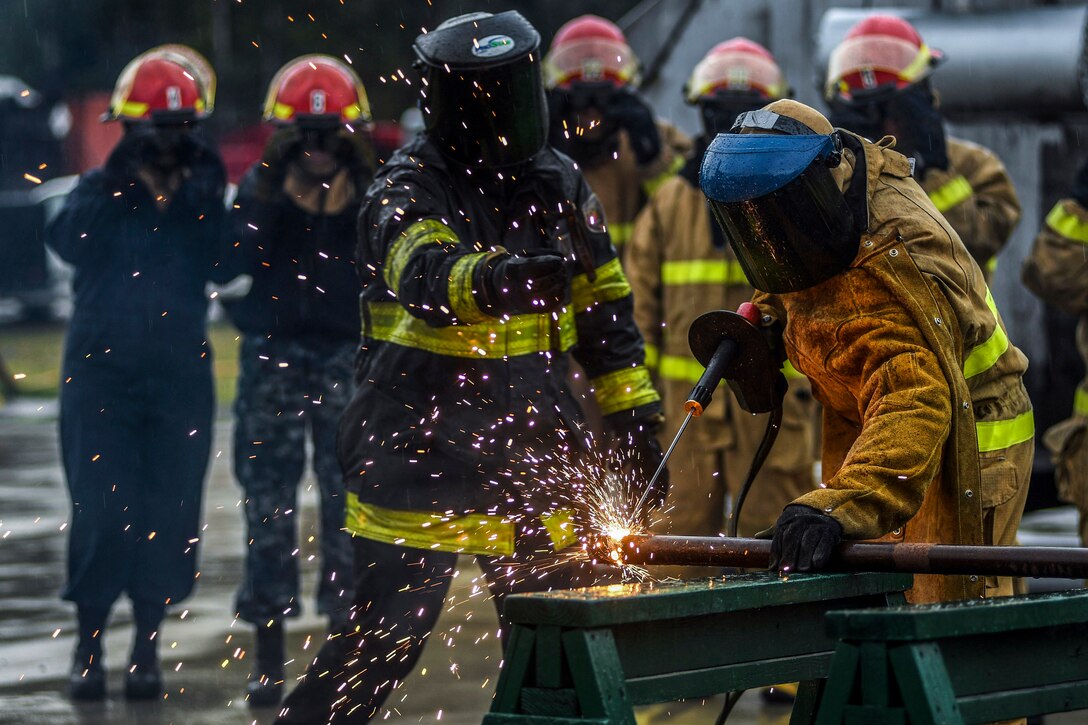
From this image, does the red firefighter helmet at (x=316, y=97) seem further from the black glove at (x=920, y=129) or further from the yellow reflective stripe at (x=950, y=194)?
the yellow reflective stripe at (x=950, y=194)

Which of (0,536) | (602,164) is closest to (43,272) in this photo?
(0,536)

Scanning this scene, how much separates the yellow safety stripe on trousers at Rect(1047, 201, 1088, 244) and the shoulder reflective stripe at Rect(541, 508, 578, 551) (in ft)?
8.43

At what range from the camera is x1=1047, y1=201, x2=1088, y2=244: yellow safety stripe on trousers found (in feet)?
20.5

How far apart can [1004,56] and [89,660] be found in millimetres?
4214

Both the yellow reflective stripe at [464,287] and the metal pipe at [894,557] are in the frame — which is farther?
the yellow reflective stripe at [464,287]

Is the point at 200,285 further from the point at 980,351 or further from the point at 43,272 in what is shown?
the point at 43,272

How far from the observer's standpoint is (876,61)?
6.65 meters

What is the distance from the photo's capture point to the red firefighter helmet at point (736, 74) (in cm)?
710

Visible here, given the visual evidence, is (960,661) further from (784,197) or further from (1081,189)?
(1081,189)

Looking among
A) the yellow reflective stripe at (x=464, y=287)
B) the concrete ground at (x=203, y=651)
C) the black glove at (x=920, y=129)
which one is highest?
the yellow reflective stripe at (x=464, y=287)

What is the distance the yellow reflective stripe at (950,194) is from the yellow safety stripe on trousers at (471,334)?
2.25 metres

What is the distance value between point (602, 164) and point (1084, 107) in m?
1.94

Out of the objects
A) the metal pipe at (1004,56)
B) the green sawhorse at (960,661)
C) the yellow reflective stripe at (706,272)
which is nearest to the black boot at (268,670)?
the yellow reflective stripe at (706,272)

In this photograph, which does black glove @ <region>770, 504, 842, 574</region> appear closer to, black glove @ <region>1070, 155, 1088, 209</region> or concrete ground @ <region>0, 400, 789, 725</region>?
concrete ground @ <region>0, 400, 789, 725</region>
